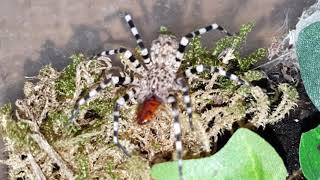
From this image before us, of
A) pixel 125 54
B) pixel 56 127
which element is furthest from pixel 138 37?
pixel 56 127

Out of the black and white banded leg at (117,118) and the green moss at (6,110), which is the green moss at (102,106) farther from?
the green moss at (6,110)

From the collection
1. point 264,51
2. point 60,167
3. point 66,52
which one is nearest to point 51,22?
point 66,52

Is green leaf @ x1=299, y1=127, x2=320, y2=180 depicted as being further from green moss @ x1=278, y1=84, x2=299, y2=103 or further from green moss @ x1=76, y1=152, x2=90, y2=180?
green moss @ x1=76, y1=152, x2=90, y2=180

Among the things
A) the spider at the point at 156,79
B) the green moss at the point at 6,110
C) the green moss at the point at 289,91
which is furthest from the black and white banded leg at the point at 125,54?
the green moss at the point at 289,91

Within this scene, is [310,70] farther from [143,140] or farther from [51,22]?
[51,22]

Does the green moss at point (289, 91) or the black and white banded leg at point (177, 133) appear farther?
the green moss at point (289, 91)

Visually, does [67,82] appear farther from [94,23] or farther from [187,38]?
[187,38]

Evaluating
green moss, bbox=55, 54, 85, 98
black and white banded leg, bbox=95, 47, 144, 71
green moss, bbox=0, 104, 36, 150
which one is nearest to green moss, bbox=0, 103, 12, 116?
green moss, bbox=0, 104, 36, 150
